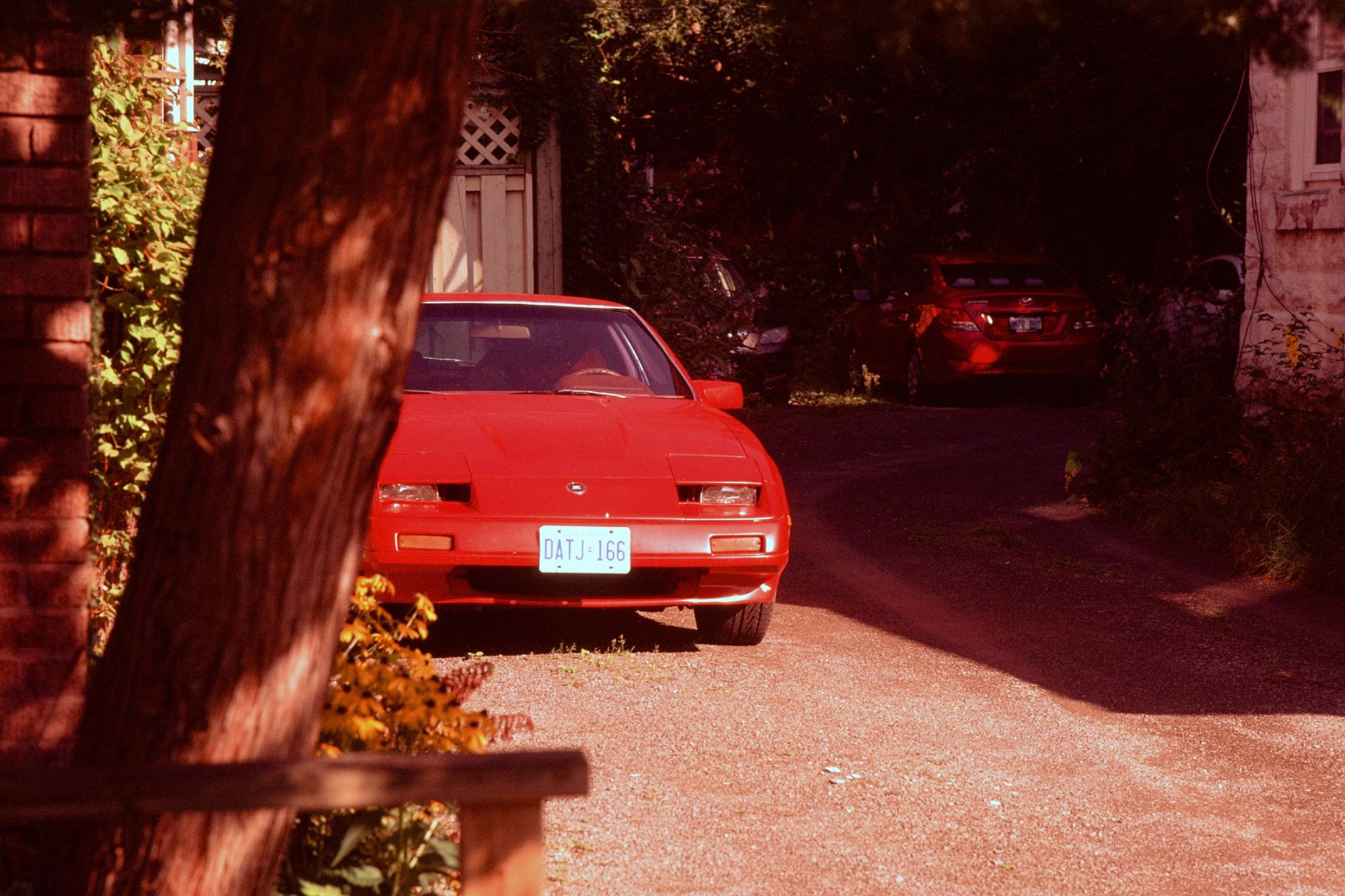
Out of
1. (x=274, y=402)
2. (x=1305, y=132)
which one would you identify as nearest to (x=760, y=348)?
(x=1305, y=132)

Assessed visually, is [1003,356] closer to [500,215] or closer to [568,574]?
[500,215]

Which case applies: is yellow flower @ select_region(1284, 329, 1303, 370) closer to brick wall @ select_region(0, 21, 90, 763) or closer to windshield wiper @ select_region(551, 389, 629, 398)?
A: windshield wiper @ select_region(551, 389, 629, 398)

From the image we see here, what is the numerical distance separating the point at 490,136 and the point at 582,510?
854cm

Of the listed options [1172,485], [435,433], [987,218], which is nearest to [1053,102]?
[987,218]

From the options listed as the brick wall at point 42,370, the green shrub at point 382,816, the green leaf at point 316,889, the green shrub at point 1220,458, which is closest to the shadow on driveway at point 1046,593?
the green shrub at point 1220,458

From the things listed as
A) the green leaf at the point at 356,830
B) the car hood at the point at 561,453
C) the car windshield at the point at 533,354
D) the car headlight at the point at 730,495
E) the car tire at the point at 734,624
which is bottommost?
the car tire at the point at 734,624

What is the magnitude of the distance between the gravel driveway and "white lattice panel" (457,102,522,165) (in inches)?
220

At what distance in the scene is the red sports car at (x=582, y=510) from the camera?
6.85 metres

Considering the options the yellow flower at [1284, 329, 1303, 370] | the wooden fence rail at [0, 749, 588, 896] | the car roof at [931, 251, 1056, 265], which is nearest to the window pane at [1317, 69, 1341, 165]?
the yellow flower at [1284, 329, 1303, 370]

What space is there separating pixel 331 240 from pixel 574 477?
13.9 ft

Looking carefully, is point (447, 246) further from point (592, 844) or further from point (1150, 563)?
point (592, 844)

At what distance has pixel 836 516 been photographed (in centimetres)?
1193

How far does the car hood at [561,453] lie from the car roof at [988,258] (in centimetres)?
1218

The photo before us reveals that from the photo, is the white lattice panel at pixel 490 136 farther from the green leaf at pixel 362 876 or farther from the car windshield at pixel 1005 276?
the green leaf at pixel 362 876
